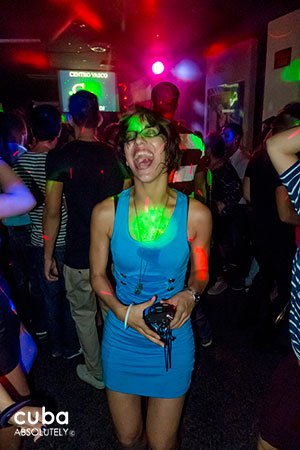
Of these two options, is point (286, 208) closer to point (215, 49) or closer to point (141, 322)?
point (141, 322)

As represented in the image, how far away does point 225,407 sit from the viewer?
270cm

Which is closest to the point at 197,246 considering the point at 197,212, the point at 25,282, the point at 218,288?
the point at 197,212

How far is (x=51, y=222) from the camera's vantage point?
8.62ft

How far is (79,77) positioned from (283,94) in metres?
5.23

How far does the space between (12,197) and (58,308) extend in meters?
1.85

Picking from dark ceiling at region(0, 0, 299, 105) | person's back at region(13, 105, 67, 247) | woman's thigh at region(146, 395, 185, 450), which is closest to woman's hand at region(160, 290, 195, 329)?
woman's thigh at region(146, 395, 185, 450)

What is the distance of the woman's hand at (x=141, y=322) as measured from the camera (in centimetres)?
151

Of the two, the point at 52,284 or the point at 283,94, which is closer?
the point at 52,284

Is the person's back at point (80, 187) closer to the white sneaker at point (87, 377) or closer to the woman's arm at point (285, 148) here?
the white sneaker at point (87, 377)

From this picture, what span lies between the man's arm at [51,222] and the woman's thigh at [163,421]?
1478mm

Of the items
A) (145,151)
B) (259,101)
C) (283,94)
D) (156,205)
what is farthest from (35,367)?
(259,101)

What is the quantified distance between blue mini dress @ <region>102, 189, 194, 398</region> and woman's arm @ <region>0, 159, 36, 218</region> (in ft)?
1.42

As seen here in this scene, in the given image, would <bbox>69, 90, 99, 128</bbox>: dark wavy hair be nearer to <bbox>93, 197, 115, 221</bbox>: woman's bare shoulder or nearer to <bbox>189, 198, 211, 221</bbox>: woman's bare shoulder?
<bbox>93, 197, 115, 221</bbox>: woman's bare shoulder

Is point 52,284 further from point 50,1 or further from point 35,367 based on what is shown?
point 50,1
